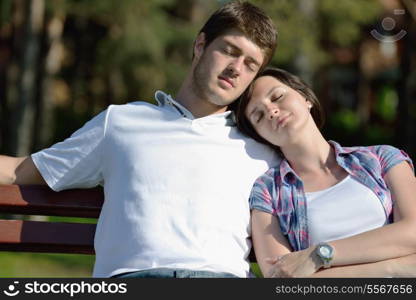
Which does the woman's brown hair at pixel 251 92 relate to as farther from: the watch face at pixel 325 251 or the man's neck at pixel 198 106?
the watch face at pixel 325 251

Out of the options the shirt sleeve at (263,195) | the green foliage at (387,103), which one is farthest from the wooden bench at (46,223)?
the green foliage at (387,103)

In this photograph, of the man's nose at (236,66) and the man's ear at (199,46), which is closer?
the man's nose at (236,66)

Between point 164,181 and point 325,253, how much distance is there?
738 millimetres

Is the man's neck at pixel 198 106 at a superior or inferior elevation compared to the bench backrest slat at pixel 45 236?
superior

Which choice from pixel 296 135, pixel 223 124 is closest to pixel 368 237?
pixel 296 135

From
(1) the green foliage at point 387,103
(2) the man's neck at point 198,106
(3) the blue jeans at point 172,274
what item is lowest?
(3) the blue jeans at point 172,274

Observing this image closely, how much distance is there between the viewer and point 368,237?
3205 millimetres

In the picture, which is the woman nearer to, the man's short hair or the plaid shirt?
the plaid shirt

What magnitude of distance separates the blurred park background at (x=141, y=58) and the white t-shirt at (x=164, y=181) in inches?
101

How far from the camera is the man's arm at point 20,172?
138 inches

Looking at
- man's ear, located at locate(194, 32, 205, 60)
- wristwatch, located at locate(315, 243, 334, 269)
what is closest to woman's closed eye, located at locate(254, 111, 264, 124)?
man's ear, located at locate(194, 32, 205, 60)

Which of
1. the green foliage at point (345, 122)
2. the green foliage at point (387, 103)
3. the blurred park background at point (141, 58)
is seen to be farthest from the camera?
the green foliage at point (387, 103)

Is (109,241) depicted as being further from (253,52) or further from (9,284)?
(253,52)

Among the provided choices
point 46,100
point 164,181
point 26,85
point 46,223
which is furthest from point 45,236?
point 46,100
